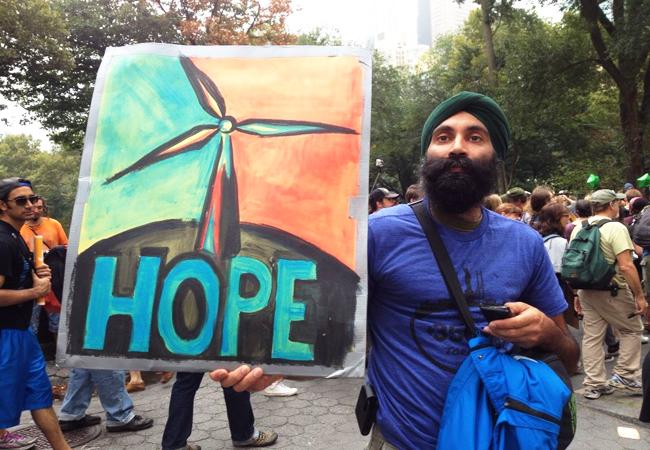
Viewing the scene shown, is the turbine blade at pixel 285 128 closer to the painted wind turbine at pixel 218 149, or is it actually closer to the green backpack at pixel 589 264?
the painted wind turbine at pixel 218 149

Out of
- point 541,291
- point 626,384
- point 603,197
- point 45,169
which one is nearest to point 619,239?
point 603,197

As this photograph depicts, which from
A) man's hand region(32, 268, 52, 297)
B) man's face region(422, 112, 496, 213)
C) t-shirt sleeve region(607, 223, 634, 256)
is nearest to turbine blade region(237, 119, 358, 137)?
man's face region(422, 112, 496, 213)

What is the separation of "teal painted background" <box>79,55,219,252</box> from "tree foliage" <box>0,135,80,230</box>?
88.3 feet

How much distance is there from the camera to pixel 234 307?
1.44 meters

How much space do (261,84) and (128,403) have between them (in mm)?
3242

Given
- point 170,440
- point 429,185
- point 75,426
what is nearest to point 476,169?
point 429,185

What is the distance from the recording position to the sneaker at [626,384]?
4320mm

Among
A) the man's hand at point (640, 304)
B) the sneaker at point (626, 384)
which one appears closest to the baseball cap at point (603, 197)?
the man's hand at point (640, 304)

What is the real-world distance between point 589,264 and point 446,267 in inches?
133

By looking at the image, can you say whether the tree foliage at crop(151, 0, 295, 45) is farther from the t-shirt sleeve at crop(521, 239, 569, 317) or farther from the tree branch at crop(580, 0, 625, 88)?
the t-shirt sleeve at crop(521, 239, 569, 317)

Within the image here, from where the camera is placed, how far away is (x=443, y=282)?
1429 millimetres

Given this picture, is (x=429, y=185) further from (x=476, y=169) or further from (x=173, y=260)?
(x=173, y=260)

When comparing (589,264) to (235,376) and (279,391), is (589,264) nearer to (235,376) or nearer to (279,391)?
(279,391)

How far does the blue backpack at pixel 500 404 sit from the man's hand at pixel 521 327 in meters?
0.06
